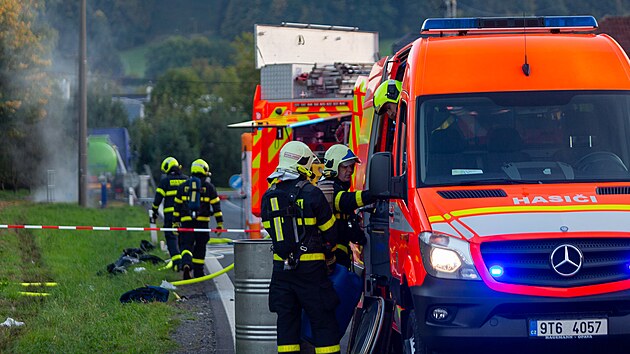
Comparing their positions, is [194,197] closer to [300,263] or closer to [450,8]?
[300,263]

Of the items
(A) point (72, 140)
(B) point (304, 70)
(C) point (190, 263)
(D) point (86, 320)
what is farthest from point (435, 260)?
(A) point (72, 140)

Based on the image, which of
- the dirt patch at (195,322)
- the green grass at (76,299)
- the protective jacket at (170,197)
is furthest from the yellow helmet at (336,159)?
the protective jacket at (170,197)

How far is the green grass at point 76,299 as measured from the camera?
1024cm

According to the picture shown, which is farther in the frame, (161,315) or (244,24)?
(244,24)

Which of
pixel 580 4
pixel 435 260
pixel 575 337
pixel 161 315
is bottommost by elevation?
pixel 161 315

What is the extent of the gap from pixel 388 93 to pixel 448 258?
219cm

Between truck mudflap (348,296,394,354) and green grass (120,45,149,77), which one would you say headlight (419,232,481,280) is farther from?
green grass (120,45,149,77)

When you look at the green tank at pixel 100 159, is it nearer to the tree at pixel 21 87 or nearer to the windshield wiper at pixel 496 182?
the tree at pixel 21 87

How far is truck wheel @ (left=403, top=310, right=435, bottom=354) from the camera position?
7.15 metres

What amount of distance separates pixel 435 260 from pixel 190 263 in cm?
926

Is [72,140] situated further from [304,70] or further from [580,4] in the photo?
[304,70]

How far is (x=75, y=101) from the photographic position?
40656mm

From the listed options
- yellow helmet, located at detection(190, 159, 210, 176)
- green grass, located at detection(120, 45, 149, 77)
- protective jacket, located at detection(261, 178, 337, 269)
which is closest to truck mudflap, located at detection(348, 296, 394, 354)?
protective jacket, located at detection(261, 178, 337, 269)

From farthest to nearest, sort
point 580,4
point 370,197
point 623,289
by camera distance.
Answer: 1. point 580,4
2. point 370,197
3. point 623,289
